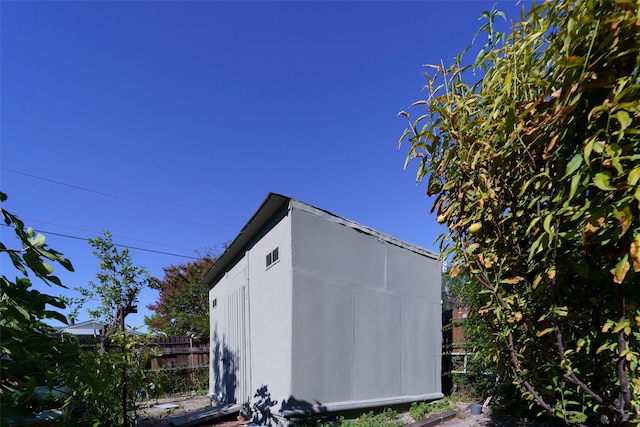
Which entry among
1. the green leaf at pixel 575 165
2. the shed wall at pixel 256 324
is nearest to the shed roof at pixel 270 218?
the shed wall at pixel 256 324

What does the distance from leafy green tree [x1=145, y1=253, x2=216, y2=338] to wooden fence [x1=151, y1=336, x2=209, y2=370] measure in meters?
3.70

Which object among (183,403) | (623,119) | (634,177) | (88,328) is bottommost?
(183,403)

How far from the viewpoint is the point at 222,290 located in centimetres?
891

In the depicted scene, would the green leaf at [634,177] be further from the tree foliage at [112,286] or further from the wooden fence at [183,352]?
the wooden fence at [183,352]

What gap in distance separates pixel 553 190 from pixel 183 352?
11.4 metres

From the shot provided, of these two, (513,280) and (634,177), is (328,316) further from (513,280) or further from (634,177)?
(634,177)

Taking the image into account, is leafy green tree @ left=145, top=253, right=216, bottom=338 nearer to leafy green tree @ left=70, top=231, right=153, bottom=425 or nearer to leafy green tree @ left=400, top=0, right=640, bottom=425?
leafy green tree @ left=70, top=231, right=153, bottom=425

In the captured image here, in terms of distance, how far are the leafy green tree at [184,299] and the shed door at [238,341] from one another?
7.34 metres

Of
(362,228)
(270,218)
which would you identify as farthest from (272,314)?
(362,228)

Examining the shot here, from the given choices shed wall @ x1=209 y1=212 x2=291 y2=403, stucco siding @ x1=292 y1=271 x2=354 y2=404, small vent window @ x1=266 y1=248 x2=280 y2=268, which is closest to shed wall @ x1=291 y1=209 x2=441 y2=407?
stucco siding @ x1=292 y1=271 x2=354 y2=404

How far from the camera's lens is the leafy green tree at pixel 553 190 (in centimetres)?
91

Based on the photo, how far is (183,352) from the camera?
10.3 meters

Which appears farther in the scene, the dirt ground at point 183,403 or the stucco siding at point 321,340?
the dirt ground at point 183,403

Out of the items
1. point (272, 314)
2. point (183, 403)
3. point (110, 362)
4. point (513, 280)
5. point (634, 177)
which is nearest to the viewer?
point (634, 177)
